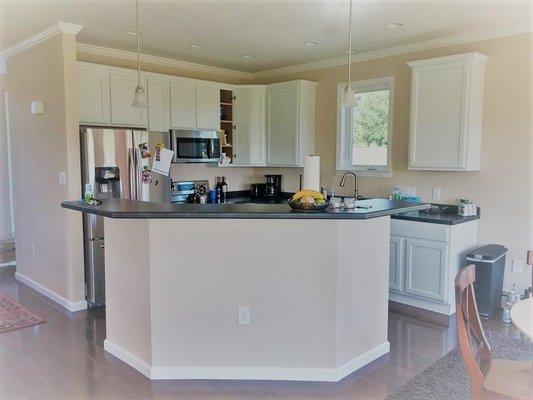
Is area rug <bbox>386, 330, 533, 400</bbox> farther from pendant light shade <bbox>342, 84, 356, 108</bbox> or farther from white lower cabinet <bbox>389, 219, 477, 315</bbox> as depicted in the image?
pendant light shade <bbox>342, 84, 356, 108</bbox>

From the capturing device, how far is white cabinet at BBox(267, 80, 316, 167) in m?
5.54

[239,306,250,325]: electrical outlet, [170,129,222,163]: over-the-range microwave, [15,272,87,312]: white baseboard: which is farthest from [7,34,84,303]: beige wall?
[239,306,250,325]: electrical outlet

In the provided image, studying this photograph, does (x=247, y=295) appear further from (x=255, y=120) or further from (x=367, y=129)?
(x=255, y=120)

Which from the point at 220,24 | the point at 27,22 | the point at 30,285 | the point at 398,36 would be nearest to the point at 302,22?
the point at 220,24

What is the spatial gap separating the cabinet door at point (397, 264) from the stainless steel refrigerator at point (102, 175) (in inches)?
97.7

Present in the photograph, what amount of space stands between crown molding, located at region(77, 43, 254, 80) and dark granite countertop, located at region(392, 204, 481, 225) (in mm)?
3000

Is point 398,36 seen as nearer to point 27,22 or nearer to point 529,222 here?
point 529,222

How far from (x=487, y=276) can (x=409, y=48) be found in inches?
92.7

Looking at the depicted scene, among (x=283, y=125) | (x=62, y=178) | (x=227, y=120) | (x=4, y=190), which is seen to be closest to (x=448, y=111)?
(x=283, y=125)

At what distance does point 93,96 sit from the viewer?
456cm

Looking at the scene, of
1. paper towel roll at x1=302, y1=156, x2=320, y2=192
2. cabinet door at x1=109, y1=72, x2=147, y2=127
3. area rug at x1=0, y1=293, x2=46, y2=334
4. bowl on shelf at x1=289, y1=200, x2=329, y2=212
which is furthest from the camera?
cabinet door at x1=109, y1=72, x2=147, y2=127

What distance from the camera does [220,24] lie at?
3971 millimetres

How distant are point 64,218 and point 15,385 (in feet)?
5.68

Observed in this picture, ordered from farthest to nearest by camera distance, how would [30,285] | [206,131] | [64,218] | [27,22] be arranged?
[206,131] < [30,285] < [64,218] < [27,22]
